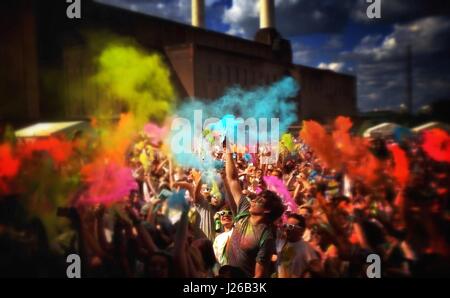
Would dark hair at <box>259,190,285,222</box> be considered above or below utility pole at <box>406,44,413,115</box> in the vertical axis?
below

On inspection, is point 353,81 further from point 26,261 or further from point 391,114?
point 26,261

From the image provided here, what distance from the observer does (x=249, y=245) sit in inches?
154

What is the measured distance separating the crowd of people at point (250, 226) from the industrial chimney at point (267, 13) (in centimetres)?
123

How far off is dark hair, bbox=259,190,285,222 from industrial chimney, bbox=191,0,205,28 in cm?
183

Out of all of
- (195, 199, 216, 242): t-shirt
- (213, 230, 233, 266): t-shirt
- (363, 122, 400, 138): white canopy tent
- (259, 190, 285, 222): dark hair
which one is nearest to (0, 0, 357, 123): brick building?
(363, 122, 400, 138): white canopy tent

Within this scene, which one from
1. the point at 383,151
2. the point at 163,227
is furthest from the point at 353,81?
the point at 163,227

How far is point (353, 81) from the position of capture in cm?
433

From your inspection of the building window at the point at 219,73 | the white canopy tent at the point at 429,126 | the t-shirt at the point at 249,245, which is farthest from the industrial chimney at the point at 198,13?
the white canopy tent at the point at 429,126

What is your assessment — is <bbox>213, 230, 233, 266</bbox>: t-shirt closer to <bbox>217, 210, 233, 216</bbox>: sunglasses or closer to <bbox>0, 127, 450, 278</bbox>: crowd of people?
<bbox>0, 127, 450, 278</bbox>: crowd of people

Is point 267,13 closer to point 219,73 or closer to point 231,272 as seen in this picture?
point 219,73

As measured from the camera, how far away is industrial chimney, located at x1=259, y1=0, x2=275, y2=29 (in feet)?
14.6

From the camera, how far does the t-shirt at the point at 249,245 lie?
387 cm

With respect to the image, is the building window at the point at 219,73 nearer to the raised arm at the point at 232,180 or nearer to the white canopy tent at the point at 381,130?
the raised arm at the point at 232,180

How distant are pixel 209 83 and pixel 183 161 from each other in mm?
832
